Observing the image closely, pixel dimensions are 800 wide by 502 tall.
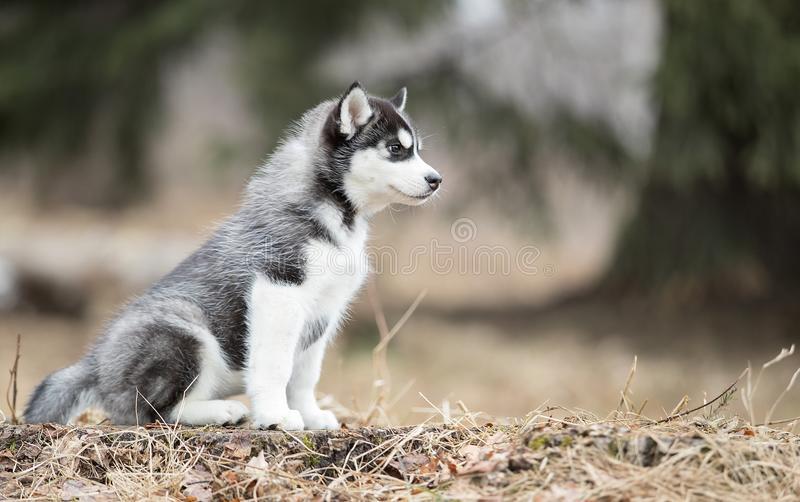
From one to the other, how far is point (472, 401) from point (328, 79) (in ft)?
13.7

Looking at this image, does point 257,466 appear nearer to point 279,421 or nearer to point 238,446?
point 238,446

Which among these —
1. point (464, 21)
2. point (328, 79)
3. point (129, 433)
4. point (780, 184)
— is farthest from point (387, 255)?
point (129, 433)

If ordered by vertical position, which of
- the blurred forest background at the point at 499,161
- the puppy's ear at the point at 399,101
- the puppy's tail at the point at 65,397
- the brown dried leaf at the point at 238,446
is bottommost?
the brown dried leaf at the point at 238,446

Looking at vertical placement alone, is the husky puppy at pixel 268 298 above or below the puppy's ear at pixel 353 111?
below

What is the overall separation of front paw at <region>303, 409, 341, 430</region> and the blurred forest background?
156 inches

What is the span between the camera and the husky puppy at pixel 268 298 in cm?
372

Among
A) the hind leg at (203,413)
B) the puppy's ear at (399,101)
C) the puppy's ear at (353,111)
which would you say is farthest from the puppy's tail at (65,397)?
the puppy's ear at (399,101)

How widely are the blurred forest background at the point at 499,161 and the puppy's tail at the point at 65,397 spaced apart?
14.1ft

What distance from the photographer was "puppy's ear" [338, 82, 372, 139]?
13.1 ft

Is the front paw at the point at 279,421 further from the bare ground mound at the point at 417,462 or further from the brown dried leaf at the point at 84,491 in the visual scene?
the brown dried leaf at the point at 84,491

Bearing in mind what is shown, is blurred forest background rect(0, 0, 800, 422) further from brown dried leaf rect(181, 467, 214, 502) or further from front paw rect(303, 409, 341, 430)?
brown dried leaf rect(181, 467, 214, 502)

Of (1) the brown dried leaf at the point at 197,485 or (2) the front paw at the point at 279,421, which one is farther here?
(2) the front paw at the point at 279,421

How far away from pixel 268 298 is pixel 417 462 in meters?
0.94

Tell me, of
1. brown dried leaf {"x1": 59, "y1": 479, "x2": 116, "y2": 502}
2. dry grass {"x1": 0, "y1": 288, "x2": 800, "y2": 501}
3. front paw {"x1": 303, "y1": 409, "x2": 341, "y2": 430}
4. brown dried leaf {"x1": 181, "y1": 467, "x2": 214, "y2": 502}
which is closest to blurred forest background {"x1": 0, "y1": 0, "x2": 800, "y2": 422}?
front paw {"x1": 303, "y1": 409, "x2": 341, "y2": 430}
